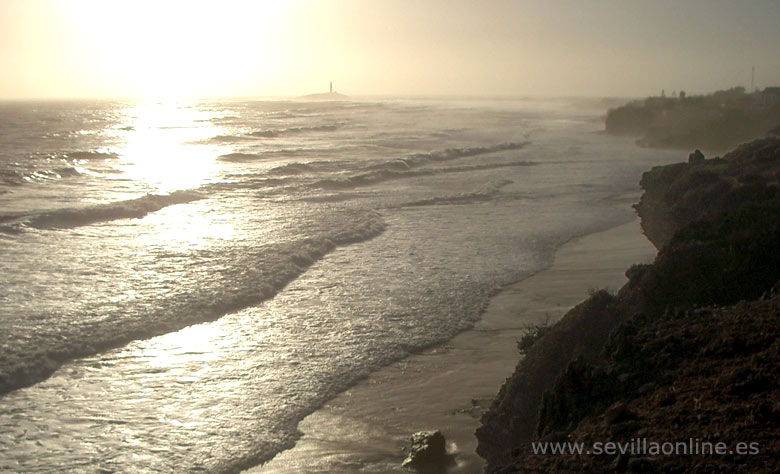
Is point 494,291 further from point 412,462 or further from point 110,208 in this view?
point 110,208

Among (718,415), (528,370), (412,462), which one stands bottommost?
(412,462)

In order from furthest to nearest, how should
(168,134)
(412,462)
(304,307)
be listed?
(168,134), (304,307), (412,462)

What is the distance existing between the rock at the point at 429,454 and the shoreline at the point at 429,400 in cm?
10

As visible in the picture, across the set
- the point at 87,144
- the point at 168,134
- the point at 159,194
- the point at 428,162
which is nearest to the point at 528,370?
the point at 159,194

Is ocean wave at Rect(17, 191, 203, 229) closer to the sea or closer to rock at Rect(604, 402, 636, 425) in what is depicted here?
the sea

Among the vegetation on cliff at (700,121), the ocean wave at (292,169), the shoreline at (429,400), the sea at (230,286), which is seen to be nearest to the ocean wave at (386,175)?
the sea at (230,286)

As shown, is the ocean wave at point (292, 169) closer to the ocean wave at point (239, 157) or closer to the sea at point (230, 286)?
the sea at point (230, 286)

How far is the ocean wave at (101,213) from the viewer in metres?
17.4

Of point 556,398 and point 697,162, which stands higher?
point 697,162

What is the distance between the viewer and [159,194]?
22.2 meters

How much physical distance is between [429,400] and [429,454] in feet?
4.27

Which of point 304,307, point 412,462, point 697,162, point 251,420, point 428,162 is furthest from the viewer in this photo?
point 428,162

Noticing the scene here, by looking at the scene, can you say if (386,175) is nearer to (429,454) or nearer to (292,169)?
(292,169)

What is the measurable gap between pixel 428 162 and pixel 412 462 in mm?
28268
